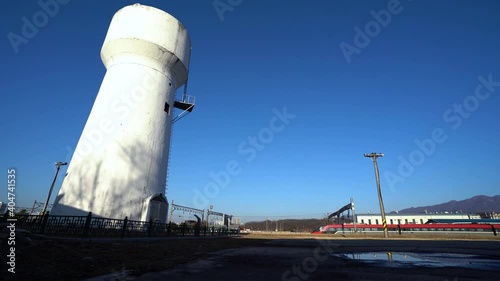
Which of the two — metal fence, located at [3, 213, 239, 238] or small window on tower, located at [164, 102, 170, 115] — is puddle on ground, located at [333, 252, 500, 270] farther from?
small window on tower, located at [164, 102, 170, 115]

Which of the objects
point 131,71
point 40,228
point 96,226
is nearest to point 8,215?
Result: point 40,228

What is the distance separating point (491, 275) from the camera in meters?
4.56

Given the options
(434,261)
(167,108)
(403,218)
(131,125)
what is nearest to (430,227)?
(403,218)

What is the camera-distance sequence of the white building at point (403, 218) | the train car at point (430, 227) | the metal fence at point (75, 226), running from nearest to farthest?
the metal fence at point (75, 226) → the train car at point (430, 227) → the white building at point (403, 218)

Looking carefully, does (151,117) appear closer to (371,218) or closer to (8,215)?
(8,215)

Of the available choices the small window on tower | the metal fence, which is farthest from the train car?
the metal fence

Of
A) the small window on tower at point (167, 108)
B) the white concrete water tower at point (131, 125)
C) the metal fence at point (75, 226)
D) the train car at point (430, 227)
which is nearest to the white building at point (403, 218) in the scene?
the train car at point (430, 227)

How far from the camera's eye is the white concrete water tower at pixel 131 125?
1570cm

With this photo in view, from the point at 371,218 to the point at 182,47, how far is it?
188 ft

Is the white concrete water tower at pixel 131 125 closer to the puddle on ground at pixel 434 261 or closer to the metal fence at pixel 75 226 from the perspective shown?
the metal fence at pixel 75 226

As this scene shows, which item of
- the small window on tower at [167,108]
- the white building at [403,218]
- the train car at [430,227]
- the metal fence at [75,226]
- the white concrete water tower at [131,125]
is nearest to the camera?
the metal fence at [75,226]

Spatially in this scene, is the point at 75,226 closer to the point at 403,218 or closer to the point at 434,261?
the point at 434,261

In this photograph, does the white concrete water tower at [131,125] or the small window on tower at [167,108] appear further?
the small window on tower at [167,108]

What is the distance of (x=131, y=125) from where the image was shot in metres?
17.6
